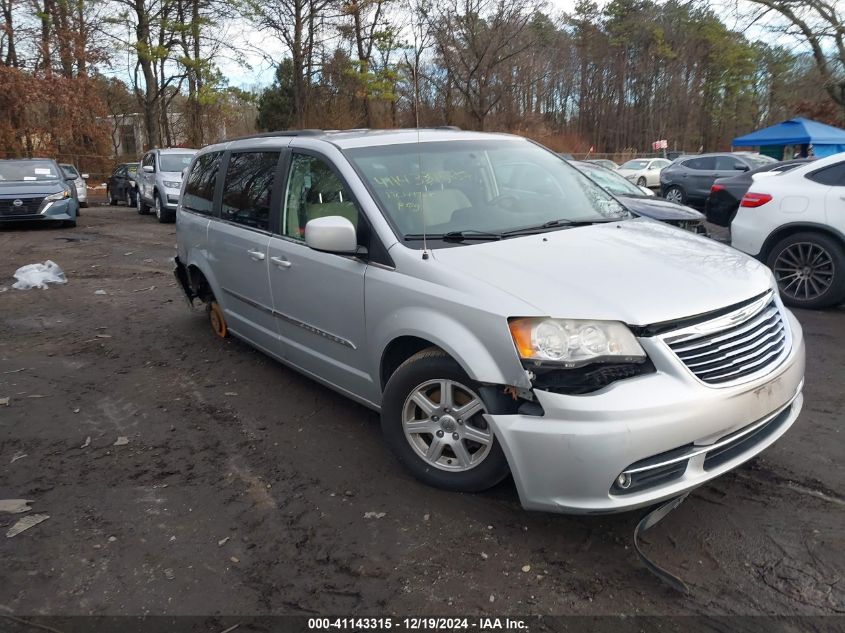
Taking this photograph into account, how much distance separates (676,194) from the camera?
20781 mm

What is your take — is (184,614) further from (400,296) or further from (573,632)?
(400,296)

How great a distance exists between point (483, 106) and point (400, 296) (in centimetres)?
2741

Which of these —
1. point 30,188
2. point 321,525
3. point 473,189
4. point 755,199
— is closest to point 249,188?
point 473,189

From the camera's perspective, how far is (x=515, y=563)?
111 inches

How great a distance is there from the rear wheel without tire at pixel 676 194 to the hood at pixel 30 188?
16794mm

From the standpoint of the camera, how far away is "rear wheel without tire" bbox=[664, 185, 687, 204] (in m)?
20.5

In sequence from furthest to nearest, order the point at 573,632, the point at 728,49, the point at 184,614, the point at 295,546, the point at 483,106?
1. the point at 728,49
2. the point at 483,106
3. the point at 295,546
4. the point at 184,614
5. the point at 573,632

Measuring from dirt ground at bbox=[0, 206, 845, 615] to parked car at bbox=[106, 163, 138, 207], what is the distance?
18.1 metres

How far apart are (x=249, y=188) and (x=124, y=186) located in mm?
19789

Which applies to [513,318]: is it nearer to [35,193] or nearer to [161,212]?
[35,193]

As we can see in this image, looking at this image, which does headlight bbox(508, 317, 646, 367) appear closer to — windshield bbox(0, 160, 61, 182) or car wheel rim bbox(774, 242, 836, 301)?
car wheel rim bbox(774, 242, 836, 301)

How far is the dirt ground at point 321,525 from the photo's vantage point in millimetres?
2648

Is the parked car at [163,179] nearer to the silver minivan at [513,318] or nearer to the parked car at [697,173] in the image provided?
the silver minivan at [513,318]

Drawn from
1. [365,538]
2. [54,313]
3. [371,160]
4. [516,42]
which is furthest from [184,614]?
[516,42]
